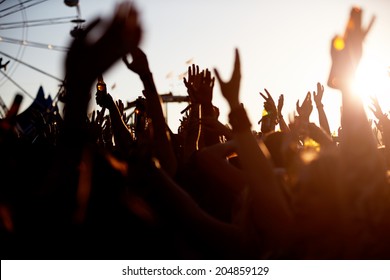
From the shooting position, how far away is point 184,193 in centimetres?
203

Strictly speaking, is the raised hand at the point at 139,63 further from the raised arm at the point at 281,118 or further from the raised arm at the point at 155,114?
the raised arm at the point at 281,118

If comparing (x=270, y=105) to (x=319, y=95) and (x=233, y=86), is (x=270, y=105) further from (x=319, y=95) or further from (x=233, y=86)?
(x=233, y=86)

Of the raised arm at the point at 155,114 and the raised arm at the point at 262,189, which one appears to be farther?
the raised arm at the point at 155,114

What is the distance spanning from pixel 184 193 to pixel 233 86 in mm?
648

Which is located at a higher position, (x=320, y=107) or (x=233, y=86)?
(x=233, y=86)

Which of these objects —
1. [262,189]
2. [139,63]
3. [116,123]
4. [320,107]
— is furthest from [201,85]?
[320,107]

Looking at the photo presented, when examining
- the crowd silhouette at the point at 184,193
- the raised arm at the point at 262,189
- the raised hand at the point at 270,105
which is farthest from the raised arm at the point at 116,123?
the raised arm at the point at 262,189

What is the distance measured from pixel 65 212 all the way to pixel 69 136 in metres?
0.57

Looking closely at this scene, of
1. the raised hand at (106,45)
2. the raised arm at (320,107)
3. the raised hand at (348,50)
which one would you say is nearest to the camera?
the raised hand at (106,45)

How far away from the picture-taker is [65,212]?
7.38 feet

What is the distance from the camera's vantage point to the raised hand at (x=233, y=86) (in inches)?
79.0

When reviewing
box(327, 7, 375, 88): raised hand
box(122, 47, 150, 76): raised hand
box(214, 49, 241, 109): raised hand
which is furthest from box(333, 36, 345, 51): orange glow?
box(122, 47, 150, 76): raised hand

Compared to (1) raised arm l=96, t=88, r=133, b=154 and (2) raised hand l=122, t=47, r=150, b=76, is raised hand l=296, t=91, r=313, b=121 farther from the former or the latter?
(2) raised hand l=122, t=47, r=150, b=76

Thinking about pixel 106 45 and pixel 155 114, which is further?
pixel 155 114
